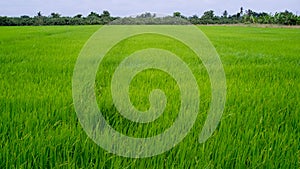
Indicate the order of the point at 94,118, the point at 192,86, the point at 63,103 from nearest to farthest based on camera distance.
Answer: the point at 94,118 < the point at 63,103 < the point at 192,86

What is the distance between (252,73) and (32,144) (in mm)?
2853

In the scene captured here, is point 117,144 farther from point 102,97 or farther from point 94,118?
point 102,97

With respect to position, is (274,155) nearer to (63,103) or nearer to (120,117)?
(120,117)

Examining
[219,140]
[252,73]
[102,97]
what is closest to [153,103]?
[102,97]

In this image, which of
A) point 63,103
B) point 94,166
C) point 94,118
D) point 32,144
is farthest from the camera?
point 63,103

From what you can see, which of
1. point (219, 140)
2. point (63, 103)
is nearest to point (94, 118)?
point (63, 103)

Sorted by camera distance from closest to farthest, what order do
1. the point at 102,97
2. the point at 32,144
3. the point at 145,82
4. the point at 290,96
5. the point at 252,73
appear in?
the point at 32,144
the point at 102,97
the point at 290,96
the point at 145,82
the point at 252,73

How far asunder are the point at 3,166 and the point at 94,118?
58 cm

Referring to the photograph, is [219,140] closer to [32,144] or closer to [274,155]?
[274,155]

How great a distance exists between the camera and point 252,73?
3.58m

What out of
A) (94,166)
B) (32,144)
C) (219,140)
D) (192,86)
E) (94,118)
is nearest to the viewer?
(94,166)

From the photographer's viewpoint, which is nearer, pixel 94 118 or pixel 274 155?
pixel 274 155

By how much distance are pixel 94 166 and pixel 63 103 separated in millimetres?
884

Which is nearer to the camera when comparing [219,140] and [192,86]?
[219,140]
